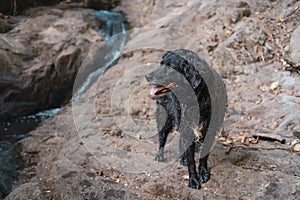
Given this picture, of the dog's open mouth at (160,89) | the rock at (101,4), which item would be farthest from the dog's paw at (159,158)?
the rock at (101,4)

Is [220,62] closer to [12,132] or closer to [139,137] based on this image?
[139,137]

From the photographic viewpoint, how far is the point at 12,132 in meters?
5.70

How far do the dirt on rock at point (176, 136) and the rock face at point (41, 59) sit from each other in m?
0.57

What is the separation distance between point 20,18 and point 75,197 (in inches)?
203

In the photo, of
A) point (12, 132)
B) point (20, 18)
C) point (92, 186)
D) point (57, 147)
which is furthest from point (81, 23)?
point (92, 186)

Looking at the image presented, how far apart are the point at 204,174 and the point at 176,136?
1.15 metres

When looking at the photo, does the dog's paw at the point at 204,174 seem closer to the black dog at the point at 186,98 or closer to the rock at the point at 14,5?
the black dog at the point at 186,98

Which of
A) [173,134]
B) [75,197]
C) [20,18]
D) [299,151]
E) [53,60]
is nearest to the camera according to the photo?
[75,197]

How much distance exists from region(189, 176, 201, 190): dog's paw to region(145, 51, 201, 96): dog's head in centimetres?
96

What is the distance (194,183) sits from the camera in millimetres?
3471

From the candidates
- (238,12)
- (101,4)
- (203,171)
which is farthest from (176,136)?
(101,4)

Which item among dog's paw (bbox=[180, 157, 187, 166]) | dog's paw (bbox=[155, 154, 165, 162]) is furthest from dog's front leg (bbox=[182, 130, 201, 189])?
dog's paw (bbox=[155, 154, 165, 162])

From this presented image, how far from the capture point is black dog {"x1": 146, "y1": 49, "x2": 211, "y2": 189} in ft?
10.4

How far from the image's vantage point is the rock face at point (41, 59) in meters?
6.11
